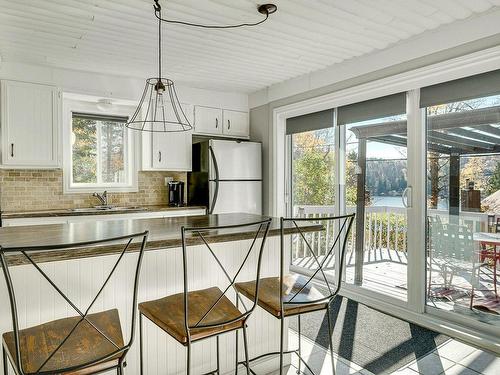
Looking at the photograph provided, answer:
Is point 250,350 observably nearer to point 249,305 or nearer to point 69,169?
point 249,305

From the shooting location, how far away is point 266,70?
4.07m

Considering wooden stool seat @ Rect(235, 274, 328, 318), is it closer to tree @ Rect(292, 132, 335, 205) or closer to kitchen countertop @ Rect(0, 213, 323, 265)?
kitchen countertop @ Rect(0, 213, 323, 265)

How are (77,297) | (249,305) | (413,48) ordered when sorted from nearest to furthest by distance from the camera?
(77,297), (249,305), (413,48)

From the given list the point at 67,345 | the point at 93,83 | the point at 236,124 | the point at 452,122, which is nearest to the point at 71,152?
the point at 93,83

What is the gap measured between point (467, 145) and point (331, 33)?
4.71ft

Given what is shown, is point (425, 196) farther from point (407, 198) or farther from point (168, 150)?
point (168, 150)

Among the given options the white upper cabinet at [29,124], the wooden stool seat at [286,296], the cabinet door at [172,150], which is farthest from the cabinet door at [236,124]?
the wooden stool seat at [286,296]

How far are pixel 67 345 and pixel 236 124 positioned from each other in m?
4.02

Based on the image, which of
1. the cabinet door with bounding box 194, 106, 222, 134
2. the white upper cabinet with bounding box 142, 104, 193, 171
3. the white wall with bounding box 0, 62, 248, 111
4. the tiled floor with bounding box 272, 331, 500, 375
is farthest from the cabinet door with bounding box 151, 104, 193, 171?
the tiled floor with bounding box 272, 331, 500, 375

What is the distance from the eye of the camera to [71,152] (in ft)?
14.1

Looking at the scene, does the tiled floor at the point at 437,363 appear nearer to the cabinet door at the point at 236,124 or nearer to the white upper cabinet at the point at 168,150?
the white upper cabinet at the point at 168,150

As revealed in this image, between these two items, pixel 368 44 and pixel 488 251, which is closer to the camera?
pixel 488 251

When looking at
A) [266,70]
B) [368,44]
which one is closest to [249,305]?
[368,44]

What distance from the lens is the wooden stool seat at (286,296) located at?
1810 millimetres
